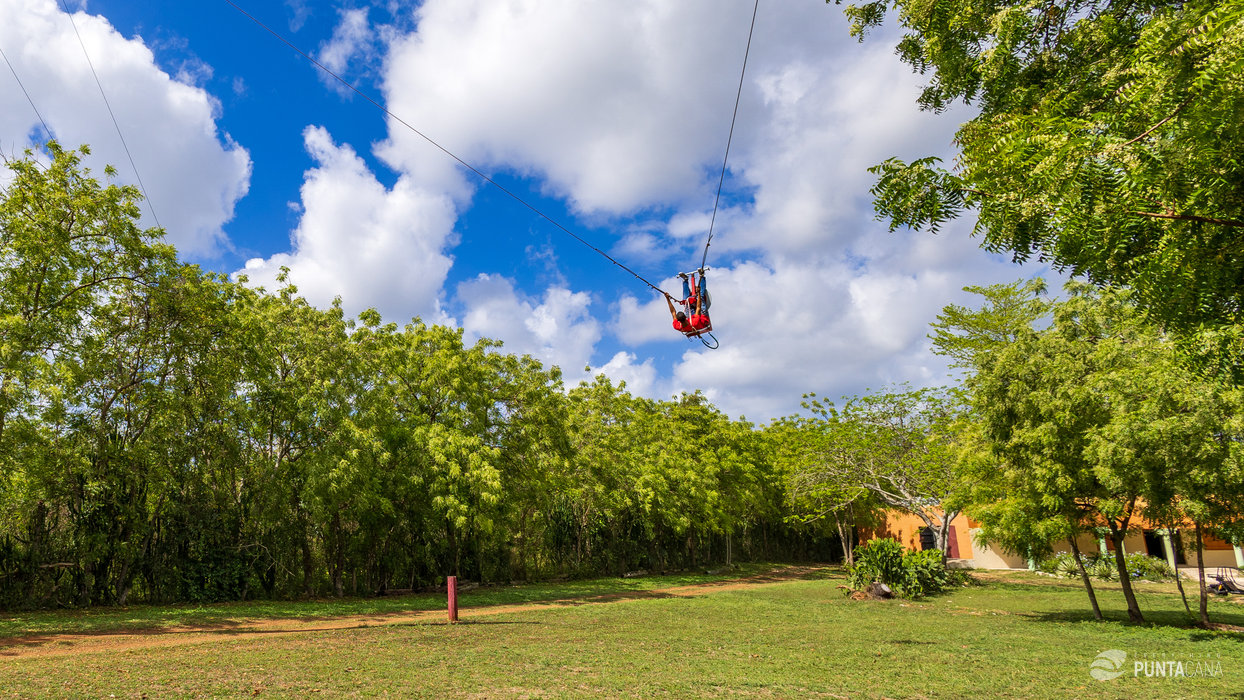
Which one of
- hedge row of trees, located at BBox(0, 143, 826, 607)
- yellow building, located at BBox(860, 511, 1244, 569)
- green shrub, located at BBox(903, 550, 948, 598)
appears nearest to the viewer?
hedge row of trees, located at BBox(0, 143, 826, 607)

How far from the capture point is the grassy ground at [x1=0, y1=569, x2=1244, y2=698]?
276 inches

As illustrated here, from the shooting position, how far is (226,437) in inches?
Answer: 639

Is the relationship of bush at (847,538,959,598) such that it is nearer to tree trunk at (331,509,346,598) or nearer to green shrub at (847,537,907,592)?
green shrub at (847,537,907,592)

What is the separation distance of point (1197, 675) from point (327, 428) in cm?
1800

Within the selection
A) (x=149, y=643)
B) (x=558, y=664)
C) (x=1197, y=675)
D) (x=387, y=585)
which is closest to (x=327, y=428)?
(x=387, y=585)

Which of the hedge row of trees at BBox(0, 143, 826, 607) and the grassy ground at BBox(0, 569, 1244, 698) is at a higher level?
the hedge row of trees at BBox(0, 143, 826, 607)

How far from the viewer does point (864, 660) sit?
8930 millimetres

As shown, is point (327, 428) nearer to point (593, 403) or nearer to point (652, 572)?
point (593, 403)

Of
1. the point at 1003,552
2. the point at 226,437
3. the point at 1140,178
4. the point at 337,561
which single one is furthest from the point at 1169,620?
the point at 226,437

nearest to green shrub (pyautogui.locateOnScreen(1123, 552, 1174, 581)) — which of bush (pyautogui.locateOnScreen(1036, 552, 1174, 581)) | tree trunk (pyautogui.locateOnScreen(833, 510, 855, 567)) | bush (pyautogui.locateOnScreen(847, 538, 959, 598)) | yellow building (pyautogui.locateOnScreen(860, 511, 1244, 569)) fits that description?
bush (pyautogui.locateOnScreen(1036, 552, 1174, 581))
